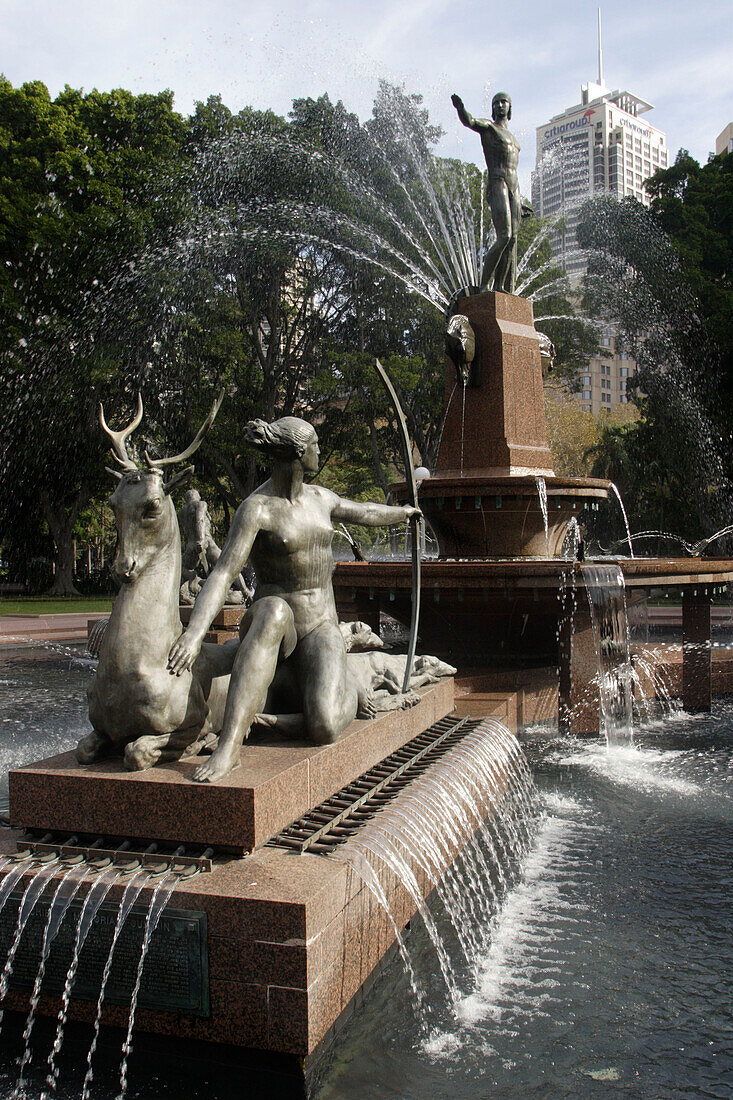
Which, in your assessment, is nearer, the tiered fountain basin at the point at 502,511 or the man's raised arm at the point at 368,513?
the man's raised arm at the point at 368,513

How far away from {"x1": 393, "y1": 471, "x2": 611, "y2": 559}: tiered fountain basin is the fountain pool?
4.12m

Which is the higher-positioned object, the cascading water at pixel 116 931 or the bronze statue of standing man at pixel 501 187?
the bronze statue of standing man at pixel 501 187

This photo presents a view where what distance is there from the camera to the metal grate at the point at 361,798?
3.82 m

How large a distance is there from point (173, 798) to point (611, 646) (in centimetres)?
634

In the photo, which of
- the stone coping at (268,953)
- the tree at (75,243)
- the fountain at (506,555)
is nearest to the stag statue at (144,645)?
the stone coping at (268,953)

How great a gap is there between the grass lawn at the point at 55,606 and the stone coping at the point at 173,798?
21.1 m

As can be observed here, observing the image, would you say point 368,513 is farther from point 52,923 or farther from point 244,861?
point 52,923

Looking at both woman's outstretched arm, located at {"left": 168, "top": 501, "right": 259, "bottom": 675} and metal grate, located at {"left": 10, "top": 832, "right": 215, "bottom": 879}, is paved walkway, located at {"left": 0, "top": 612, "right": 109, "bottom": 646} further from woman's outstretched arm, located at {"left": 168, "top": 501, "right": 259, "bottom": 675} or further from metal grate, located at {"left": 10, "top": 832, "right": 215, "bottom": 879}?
metal grate, located at {"left": 10, "top": 832, "right": 215, "bottom": 879}

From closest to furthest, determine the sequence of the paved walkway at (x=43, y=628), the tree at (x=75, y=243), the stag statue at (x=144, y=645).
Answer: the stag statue at (x=144, y=645) → the paved walkway at (x=43, y=628) → the tree at (x=75, y=243)

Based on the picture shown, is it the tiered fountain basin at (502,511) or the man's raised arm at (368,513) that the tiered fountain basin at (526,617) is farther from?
the man's raised arm at (368,513)

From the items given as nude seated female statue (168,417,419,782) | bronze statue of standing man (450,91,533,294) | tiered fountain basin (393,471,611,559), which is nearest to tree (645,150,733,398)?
bronze statue of standing man (450,91,533,294)

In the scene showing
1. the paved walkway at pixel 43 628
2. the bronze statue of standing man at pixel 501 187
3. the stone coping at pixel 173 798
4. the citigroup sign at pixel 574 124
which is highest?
the citigroup sign at pixel 574 124

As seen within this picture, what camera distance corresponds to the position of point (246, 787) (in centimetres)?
358

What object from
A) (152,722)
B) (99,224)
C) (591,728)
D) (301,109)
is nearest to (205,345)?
(99,224)
